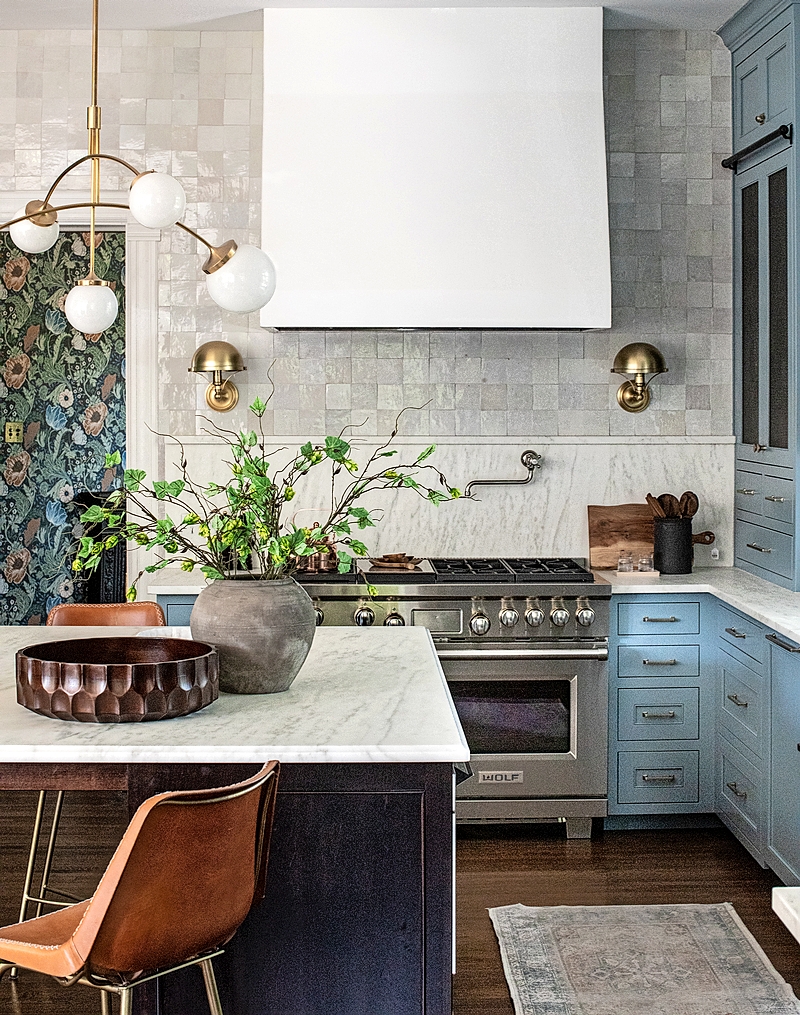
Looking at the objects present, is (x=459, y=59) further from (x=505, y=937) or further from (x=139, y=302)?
(x=505, y=937)

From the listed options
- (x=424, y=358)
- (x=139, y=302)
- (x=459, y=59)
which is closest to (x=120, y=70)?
(x=139, y=302)

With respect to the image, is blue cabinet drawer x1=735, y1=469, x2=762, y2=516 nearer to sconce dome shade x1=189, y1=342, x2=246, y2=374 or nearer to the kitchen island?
sconce dome shade x1=189, y1=342, x2=246, y2=374

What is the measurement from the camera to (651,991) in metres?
3.04

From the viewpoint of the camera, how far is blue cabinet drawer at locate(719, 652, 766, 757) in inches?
152

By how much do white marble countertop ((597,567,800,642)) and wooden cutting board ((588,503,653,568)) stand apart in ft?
0.44

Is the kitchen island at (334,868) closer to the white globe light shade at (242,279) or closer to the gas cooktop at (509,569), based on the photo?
the white globe light shade at (242,279)

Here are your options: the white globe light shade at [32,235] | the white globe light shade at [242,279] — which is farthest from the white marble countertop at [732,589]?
the white globe light shade at [32,235]

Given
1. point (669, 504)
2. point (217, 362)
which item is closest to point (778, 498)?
point (669, 504)

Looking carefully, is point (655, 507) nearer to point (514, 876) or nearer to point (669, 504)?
point (669, 504)

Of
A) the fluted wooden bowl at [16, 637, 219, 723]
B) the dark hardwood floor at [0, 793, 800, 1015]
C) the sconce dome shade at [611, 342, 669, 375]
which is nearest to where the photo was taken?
the fluted wooden bowl at [16, 637, 219, 723]

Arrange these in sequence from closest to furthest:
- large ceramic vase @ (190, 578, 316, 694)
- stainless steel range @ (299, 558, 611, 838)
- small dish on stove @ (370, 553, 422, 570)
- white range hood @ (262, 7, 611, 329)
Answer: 1. large ceramic vase @ (190, 578, 316, 694)
2. stainless steel range @ (299, 558, 611, 838)
3. white range hood @ (262, 7, 611, 329)
4. small dish on stove @ (370, 553, 422, 570)

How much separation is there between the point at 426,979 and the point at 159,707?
2.42 ft

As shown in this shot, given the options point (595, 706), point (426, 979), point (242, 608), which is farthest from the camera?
point (595, 706)

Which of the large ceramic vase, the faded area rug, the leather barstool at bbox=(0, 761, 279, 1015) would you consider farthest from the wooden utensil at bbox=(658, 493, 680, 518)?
the leather barstool at bbox=(0, 761, 279, 1015)
